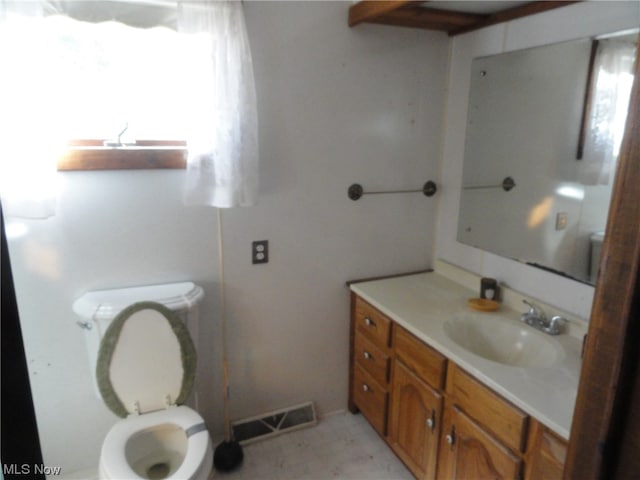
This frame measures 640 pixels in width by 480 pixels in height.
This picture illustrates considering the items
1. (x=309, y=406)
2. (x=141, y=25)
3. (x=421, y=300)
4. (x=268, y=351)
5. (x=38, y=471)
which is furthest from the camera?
(x=309, y=406)

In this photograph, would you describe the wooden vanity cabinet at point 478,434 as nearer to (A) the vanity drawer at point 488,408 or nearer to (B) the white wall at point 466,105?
(A) the vanity drawer at point 488,408

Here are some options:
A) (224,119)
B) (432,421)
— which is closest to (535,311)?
(432,421)

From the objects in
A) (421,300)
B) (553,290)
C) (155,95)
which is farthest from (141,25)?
(553,290)

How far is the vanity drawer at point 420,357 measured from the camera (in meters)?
1.61

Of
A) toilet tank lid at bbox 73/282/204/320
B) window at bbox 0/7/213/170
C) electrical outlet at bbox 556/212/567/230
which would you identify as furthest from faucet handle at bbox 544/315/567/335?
window at bbox 0/7/213/170

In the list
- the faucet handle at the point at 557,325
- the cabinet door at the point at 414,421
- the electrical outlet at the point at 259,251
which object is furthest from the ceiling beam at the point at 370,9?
the cabinet door at the point at 414,421

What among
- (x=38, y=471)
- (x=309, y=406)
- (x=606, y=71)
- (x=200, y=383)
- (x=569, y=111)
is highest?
(x=606, y=71)

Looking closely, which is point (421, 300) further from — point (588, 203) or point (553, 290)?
point (588, 203)

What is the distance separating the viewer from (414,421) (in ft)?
5.97

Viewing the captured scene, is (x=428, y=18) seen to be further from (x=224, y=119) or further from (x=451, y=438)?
(x=451, y=438)

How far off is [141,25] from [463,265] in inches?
71.2

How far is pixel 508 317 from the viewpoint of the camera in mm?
1822

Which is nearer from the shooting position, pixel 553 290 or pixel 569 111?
pixel 569 111

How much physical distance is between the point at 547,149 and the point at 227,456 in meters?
1.94
